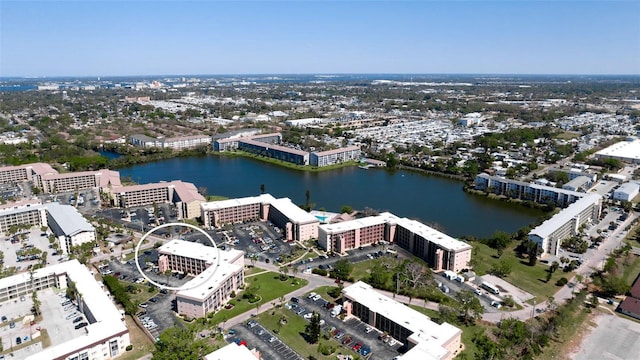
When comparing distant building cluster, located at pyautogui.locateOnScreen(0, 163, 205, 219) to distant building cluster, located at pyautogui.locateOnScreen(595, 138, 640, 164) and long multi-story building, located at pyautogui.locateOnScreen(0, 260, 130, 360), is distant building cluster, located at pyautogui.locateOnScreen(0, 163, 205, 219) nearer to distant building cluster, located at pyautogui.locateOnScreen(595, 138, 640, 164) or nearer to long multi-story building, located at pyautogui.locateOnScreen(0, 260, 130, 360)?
long multi-story building, located at pyautogui.locateOnScreen(0, 260, 130, 360)

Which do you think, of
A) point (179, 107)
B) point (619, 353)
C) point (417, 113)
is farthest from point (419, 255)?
point (179, 107)

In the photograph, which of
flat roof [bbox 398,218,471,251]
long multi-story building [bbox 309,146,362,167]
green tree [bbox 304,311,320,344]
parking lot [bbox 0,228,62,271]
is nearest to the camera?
green tree [bbox 304,311,320,344]

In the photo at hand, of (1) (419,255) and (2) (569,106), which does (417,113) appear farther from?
(1) (419,255)

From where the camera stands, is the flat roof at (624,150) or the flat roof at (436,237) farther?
the flat roof at (624,150)

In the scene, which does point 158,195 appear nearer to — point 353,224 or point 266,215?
point 266,215

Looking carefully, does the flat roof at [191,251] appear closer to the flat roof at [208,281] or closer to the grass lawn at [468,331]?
the flat roof at [208,281]

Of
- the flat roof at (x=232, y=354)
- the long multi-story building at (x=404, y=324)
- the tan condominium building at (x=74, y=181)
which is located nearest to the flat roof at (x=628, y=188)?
the long multi-story building at (x=404, y=324)

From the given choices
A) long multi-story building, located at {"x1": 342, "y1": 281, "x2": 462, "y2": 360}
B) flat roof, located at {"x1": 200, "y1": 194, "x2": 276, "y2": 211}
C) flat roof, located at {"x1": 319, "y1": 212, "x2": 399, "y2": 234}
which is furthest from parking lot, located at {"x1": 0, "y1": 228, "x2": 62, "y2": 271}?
long multi-story building, located at {"x1": 342, "y1": 281, "x2": 462, "y2": 360}

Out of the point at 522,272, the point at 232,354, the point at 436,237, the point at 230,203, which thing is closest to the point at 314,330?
the point at 232,354
